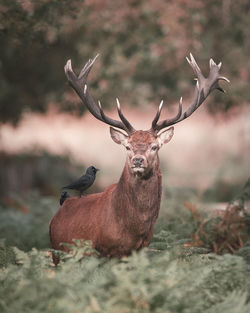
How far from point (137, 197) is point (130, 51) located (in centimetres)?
909

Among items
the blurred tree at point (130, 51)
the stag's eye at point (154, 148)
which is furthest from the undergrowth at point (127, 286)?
the blurred tree at point (130, 51)

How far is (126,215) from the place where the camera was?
6414 mm

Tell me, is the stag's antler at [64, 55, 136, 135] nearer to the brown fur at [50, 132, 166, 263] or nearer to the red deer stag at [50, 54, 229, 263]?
the red deer stag at [50, 54, 229, 263]

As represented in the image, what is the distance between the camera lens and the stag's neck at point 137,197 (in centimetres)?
641

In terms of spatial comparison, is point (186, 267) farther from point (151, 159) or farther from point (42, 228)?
point (42, 228)

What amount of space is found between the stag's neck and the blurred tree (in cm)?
696

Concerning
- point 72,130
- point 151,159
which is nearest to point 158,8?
point 151,159

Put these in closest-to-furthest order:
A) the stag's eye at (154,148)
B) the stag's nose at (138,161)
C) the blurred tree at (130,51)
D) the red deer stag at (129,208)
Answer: the stag's nose at (138,161) → the red deer stag at (129,208) → the stag's eye at (154,148) → the blurred tree at (130,51)

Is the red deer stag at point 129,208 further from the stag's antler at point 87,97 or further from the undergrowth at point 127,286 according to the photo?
the undergrowth at point 127,286

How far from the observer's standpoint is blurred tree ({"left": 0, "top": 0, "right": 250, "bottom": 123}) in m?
13.6

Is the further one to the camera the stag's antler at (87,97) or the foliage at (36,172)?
the foliage at (36,172)

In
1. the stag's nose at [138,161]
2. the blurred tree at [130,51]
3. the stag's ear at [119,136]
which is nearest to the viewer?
the stag's nose at [138,161]

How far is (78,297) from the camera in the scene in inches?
181

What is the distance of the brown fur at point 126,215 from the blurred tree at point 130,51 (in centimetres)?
683
